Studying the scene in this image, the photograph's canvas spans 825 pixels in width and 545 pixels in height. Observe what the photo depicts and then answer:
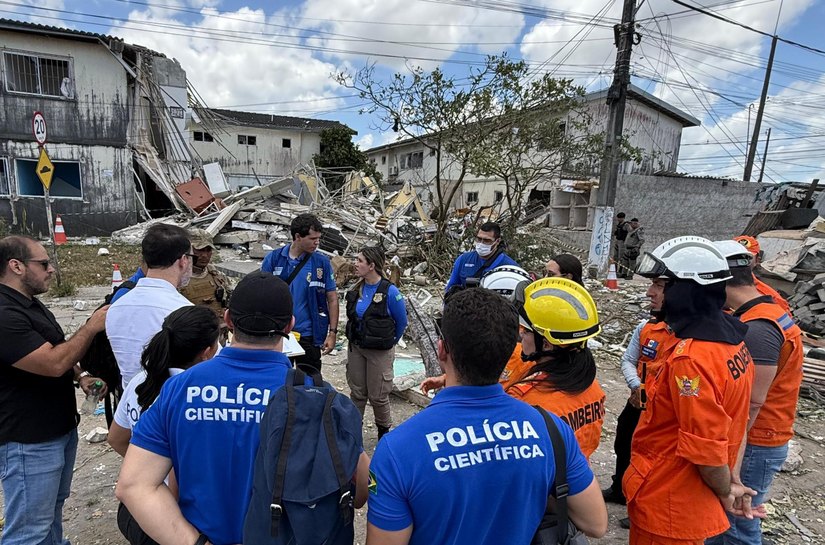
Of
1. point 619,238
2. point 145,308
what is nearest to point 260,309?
point 145,308

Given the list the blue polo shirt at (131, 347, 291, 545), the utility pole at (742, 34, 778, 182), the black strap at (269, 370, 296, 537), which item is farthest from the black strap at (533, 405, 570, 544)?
the utility pole at (742, 34, 778, 182)

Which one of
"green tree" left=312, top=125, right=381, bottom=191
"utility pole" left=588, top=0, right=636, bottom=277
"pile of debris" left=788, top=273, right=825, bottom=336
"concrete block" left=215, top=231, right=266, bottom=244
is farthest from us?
"green tree" left=312, top=125, right=381, bottom=191

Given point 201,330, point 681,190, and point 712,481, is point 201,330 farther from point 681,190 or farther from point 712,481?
point 681,190

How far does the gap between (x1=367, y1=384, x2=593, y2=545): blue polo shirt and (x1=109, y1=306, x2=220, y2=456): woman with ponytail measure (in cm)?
93

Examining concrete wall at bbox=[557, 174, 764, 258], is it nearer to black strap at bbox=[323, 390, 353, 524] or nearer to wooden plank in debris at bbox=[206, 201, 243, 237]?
wooden plank in debris at bbox=[206, 201, 243, 237]

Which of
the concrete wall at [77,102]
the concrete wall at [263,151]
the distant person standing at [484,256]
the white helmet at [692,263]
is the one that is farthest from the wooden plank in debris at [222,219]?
the concrete wall at [263,151]

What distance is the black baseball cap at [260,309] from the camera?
4.83 feet

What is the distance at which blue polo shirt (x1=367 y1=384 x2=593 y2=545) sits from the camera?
3.86 ft

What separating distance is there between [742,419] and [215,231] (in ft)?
45.4

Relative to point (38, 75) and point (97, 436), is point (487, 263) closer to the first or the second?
point (97, 436)

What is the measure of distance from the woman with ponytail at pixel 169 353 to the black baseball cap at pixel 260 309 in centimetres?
30

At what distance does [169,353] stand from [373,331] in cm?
214

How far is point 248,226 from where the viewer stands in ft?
46.5

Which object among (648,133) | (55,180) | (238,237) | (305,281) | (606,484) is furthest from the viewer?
(648,133)
